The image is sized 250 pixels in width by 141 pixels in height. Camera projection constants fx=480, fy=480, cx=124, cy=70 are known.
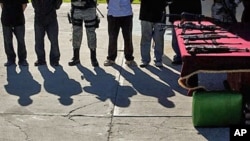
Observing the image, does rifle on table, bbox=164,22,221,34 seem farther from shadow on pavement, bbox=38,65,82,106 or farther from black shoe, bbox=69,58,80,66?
black shoe, bbox=69,58,80,66

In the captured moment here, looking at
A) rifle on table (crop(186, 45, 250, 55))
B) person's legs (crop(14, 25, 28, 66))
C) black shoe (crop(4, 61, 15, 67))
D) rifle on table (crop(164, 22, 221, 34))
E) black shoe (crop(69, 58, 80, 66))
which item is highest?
rifle on table (crop(186, 45, 250, 55))

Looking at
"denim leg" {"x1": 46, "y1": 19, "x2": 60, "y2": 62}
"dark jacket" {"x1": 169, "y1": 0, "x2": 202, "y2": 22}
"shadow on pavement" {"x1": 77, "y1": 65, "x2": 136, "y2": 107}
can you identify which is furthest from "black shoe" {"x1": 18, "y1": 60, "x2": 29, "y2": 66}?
"dark jacket" {"x1": 169, "y1": 0, "x2": 202, "y2": 22}

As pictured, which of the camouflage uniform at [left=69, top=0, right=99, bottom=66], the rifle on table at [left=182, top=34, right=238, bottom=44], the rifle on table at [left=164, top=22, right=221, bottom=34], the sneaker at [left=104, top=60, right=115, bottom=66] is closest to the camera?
the rifle on table at [left=182, top=34, right=238, bottom=44]

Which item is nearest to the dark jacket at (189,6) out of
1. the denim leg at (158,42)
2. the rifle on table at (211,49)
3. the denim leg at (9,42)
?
the denim leg at (158,42)

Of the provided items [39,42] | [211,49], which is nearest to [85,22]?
[39,42]

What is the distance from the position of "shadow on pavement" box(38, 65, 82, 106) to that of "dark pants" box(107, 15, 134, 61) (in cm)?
96

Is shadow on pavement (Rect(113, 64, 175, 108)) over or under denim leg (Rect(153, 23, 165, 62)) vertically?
under

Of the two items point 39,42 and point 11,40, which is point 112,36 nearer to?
point 39,42

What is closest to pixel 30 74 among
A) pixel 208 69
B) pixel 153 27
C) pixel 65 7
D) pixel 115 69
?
pixel 115 69

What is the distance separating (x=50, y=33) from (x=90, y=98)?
2.05 meters

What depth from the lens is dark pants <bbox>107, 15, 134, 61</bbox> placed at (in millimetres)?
8195

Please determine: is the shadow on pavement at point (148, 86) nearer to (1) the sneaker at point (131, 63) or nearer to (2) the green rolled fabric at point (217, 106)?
(1) the sneaker at point (131, 63)

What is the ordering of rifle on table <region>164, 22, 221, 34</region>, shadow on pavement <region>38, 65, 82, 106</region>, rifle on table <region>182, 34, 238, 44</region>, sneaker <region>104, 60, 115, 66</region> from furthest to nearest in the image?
1. sneaker <region>104, 60, 115, 66</region>
2. shadow on pavement <region>38, 65, 82, 106</region>
3. rifle on table <region>164, 22, 221, 34</region>
4. rifle on table <region>182, 34, 238, 44</region>

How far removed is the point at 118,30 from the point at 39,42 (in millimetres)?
1395
